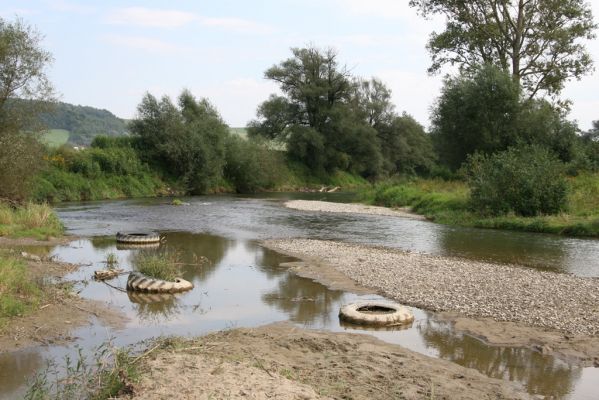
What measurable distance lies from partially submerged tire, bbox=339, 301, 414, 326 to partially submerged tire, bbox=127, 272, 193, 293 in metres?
4.85

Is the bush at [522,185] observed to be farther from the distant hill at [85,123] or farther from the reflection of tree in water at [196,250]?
the distant hill at [85,123]

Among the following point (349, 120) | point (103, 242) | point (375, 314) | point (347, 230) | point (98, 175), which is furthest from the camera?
point (349, 120)

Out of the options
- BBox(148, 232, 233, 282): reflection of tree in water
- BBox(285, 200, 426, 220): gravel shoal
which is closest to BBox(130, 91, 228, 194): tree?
BBox(285, 200, 426, 220): gravel shoal

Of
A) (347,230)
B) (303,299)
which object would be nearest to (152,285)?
(303,299)

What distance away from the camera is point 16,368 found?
932cm

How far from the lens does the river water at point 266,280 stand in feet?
33.1

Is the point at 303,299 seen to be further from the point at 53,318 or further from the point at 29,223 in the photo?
the point at 29,223

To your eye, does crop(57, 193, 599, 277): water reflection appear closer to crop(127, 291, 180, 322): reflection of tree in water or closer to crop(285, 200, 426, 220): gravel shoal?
crop(285, 200, 426, 220): gravel shoal

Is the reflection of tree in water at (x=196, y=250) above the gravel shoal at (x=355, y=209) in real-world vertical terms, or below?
below

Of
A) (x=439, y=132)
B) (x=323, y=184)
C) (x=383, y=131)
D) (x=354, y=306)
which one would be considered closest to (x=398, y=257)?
(x=354, y=306)

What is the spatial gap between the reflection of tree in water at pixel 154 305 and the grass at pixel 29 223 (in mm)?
11493

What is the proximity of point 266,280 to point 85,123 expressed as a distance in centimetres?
12726

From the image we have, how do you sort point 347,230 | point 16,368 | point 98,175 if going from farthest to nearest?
point 98,175 < point 347,230 < point 16,368

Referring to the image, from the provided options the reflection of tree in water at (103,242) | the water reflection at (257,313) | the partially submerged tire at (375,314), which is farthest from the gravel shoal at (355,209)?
the partially submerged tire at (375,314)
